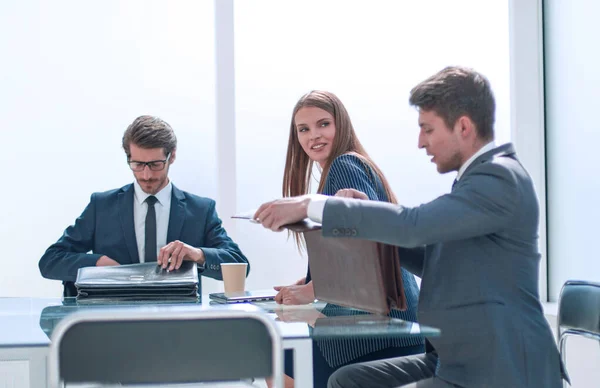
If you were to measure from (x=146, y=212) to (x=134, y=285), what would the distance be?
28.9 inches

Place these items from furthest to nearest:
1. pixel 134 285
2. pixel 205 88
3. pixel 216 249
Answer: pixel 205 88 → pixel 216 249 → pixel 134 285

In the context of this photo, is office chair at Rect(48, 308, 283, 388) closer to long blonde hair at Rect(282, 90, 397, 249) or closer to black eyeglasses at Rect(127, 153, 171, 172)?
long blonde hair at Rect(282, 90, 397, 249)

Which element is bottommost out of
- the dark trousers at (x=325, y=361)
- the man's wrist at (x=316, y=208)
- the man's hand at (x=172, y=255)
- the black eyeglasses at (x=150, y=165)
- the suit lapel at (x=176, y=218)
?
the dark trousers at (x=325, y=361)

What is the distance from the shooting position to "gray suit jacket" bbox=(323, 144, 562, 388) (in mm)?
1772

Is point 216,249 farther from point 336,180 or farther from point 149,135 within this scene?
point 336,180

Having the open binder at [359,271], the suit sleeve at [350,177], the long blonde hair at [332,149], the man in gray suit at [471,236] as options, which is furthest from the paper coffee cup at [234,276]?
the man in gray suit at [471,236]

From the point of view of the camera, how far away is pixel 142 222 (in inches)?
122

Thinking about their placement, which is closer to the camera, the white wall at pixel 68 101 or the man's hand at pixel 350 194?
the man's hand at pixel 350 194

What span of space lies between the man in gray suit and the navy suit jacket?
3.98 feet

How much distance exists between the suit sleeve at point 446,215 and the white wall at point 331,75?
217 centimetres

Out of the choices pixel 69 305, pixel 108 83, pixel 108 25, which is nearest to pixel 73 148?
pixel 108 83

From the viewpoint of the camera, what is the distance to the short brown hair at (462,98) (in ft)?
6.32

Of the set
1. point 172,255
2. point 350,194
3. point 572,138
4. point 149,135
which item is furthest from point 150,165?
point 572,138

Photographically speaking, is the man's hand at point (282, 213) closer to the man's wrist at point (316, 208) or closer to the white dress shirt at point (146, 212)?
the man's wrist at point (316, 208)
